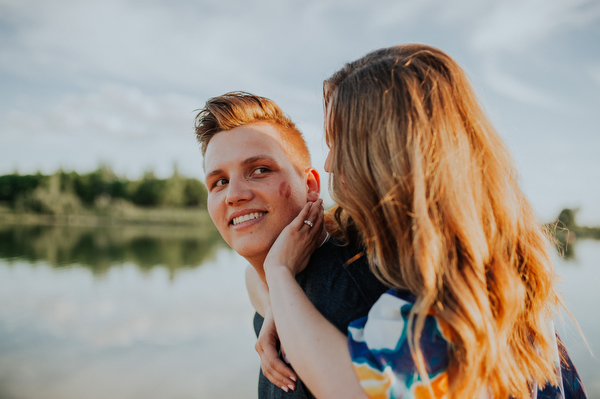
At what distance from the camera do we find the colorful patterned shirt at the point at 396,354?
1.16 metres

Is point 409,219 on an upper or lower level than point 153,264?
upper

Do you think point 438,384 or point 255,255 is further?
point 255,255

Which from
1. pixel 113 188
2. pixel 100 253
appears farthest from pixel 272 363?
pixel 113 188

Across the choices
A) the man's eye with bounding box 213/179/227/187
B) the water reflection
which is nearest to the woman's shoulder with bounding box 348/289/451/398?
the man's eye with bounding box 213/179/227/187

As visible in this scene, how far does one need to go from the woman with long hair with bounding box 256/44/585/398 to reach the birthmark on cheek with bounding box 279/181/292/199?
511 mm

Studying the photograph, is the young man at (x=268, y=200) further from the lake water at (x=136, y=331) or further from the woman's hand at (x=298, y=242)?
the lake water at (x=136, y=331)

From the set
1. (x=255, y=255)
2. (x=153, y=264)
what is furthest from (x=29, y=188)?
(x=255, y=255)

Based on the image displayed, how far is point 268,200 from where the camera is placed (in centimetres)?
201

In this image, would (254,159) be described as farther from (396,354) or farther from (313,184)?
(396,354)

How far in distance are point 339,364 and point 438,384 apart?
0.30 m

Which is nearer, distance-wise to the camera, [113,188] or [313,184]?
[313,184]

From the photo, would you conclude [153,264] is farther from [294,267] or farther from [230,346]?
[294,267]

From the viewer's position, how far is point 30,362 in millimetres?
6754

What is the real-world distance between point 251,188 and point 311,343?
95 cm
